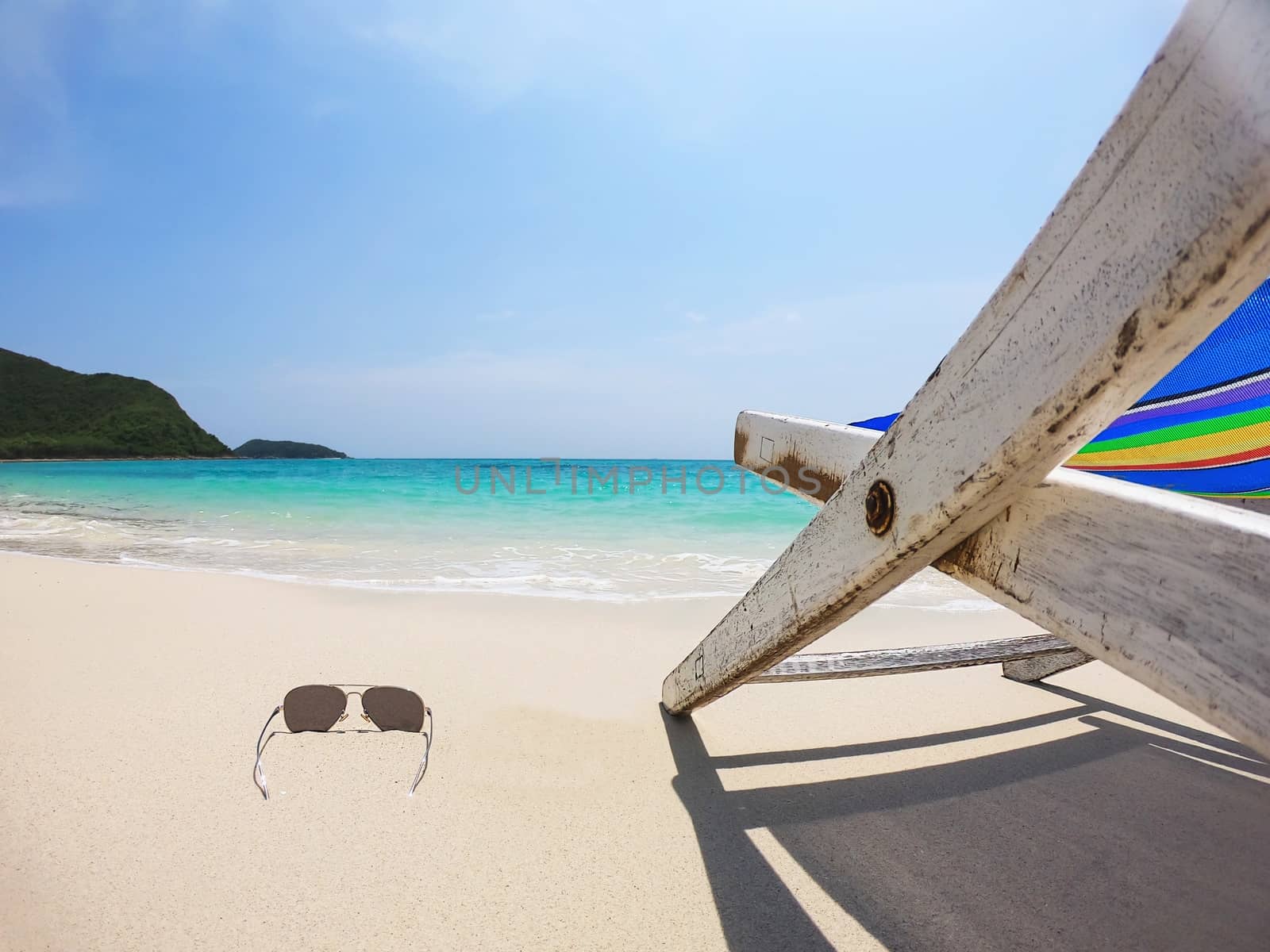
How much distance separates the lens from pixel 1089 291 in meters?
0.62

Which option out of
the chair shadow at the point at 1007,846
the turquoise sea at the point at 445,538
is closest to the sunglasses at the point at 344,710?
the chair shadow at the point at 1007,846

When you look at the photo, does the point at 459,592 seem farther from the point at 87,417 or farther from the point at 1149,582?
the point at 87,417

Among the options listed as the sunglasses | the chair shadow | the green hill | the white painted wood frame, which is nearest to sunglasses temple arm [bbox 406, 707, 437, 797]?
the sunglasses

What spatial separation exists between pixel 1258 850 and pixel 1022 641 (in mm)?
850

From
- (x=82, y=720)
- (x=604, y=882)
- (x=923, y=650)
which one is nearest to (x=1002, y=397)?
(x=604, y=882)

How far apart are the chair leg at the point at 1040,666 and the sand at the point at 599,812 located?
0.32 feet

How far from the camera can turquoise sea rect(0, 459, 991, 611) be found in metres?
5.43

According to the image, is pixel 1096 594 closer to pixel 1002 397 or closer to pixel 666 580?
pixel 1002 397

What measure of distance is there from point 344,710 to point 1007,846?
189 centimetres

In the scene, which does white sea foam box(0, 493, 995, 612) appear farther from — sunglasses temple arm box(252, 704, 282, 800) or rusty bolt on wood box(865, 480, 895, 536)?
rusty bolt on wood box(865, 480, 895, 536)

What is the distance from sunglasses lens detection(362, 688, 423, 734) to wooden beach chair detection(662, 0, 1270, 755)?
1.40 metres

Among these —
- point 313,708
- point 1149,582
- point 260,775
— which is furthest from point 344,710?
point 1149,582

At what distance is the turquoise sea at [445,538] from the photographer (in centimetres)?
Answer: 543

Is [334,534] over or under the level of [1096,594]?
under
